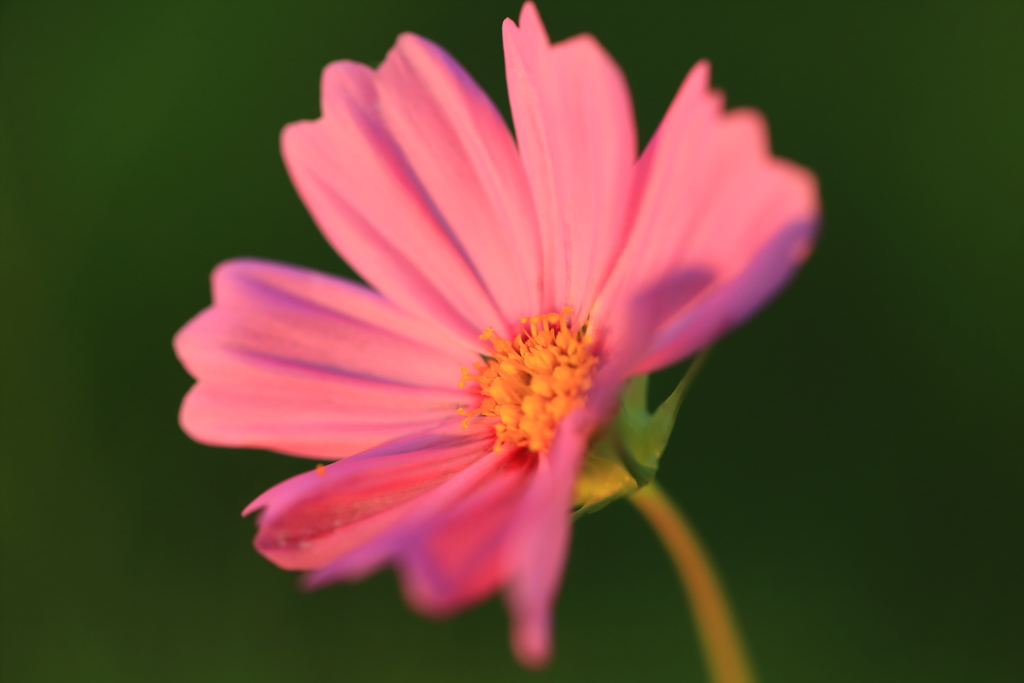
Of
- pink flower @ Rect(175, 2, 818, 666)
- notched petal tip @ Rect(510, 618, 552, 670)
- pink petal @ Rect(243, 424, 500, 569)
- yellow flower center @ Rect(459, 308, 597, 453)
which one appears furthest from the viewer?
yellow flower center @ Rect(459, 308, 597, 453)

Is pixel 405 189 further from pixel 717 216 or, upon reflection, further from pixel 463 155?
pixel 717 216

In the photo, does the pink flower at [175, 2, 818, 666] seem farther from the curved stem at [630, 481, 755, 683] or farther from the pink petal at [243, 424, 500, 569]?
the curved stem at [630, 481, 755, 683]

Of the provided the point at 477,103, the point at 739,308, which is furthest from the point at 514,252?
the point at 739,308

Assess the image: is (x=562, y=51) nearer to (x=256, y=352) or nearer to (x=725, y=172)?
(x=725, y=172)

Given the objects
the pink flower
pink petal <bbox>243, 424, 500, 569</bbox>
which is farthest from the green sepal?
pink petal <bbox>243, 424, 500, 569</bbox>

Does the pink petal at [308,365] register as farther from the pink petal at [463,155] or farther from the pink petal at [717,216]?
the pink petal at [717,216]

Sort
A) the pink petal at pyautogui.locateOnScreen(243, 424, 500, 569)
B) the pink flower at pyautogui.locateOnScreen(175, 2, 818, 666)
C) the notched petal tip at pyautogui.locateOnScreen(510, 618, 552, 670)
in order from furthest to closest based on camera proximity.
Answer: the pink petal at pyautogui.locateOnScreen(243, 424, 500, 569) → the pink flower at pyautogui.locateOnScreen(175, 2, 818, 666) → the notched petal tip at pyautogui.locateOnScreen(510, 618, 552, 670)

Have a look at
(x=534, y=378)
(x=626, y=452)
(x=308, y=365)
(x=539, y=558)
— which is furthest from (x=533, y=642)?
(x=308, y=365)
